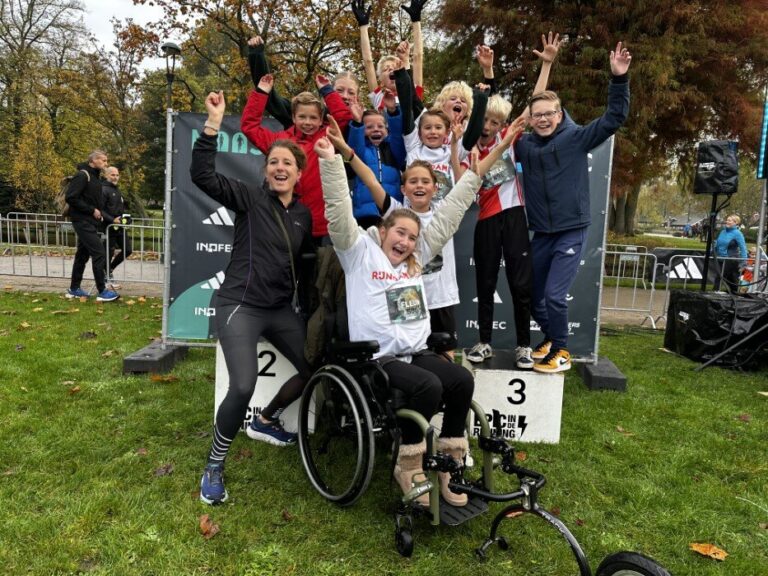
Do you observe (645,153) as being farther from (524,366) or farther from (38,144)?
(38,144)

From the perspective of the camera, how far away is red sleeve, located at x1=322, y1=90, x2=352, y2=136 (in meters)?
3.63

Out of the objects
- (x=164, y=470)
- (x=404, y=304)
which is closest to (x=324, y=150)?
(x=404, y=304)

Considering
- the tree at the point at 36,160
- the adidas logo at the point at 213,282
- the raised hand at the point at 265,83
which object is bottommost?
the adidas logo at the point at 213,282

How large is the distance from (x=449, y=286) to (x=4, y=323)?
5509 mm

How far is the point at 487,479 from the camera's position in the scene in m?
2.65

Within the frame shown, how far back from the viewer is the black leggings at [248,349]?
2.85 m

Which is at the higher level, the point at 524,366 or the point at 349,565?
the point at 524,366

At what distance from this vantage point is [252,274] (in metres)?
3.07

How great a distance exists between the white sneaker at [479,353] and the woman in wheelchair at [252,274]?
49.7 inches

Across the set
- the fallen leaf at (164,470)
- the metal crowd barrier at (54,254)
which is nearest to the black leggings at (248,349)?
the fallen leaf at (164,470)

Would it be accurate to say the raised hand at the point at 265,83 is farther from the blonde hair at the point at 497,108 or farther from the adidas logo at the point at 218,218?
the adidas logo at the point at 218,218

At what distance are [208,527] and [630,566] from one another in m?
1.83

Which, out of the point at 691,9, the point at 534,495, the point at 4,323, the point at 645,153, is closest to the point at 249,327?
the point at 534,495

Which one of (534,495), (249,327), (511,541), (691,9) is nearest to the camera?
(534,495)
